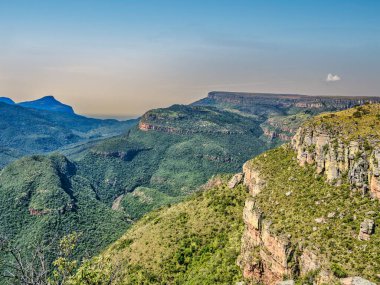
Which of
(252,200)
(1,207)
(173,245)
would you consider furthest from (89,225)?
(252,200)

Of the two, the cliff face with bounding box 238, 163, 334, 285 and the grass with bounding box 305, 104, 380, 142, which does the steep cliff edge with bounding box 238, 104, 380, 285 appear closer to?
the grass with bounding box 305, 104, 380, 142

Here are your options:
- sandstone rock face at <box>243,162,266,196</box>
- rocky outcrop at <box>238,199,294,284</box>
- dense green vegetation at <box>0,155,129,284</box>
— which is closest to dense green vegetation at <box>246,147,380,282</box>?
rocky outcrop at <box>238,199,294,284</box>

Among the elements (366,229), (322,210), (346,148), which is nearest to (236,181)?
(346,148)

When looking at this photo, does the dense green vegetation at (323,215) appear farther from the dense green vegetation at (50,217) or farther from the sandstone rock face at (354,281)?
the dense green vegetation at (50,217)

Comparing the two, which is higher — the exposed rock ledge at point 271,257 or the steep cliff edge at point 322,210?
the steep cliff edge at point 322,210

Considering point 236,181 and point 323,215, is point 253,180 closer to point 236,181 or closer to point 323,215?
point 236,181

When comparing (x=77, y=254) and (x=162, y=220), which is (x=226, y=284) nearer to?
(x=162, y=220)

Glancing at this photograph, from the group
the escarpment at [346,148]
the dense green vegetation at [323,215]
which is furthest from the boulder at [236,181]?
the escarpment at [346,148]
